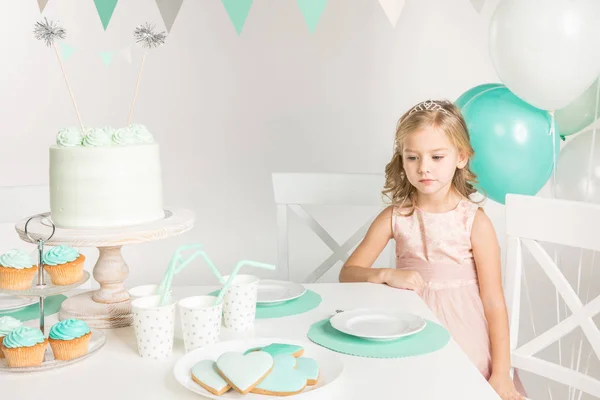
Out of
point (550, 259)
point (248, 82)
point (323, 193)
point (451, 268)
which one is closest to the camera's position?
point (550, 259)

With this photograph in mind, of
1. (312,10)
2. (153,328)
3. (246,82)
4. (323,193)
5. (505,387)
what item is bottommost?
(505,387)

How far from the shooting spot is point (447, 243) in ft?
6.17

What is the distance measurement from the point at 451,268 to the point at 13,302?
3.45 feet

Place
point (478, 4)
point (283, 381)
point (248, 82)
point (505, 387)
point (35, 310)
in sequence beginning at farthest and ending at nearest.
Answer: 1. point (248, 82)
2. point (478, 4)
3. point (505, 387)
4. point (35, 310)
5. point (283, 381)

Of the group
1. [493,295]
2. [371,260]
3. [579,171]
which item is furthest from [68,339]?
[579,171]

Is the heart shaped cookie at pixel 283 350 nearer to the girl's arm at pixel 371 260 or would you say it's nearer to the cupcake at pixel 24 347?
the cupcake at pixel 24 347

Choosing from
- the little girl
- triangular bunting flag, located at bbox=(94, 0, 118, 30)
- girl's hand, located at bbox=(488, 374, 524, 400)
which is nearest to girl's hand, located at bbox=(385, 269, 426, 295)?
the little girl

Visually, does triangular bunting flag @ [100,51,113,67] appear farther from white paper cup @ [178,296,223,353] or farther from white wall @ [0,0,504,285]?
white paper cup @ [178,296,223,353]

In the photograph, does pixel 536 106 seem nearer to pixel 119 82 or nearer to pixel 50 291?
pixel 50 291

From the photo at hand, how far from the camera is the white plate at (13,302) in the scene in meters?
1.48

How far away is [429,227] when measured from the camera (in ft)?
6.28

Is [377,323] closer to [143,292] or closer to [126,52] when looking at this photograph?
[143,292]

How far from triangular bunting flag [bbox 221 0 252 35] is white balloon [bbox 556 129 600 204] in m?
1.31

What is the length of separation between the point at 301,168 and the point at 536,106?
3.73 feet
